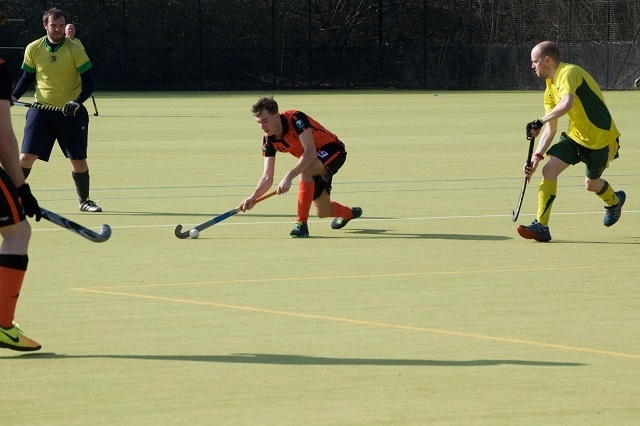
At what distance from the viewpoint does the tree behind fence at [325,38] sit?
45.4 metres

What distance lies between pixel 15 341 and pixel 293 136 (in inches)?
193

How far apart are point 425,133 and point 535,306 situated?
55.6 ft

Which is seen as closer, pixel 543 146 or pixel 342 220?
pixel 543 146

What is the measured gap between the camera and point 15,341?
6.57 metres

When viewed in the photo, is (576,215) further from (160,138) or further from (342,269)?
(160,138)

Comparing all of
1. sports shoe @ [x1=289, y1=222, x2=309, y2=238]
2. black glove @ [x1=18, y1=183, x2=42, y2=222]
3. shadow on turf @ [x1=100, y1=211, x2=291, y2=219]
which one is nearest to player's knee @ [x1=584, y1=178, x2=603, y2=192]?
sports shoe @ [x1=289, y1=222, x2=309, y2=238]

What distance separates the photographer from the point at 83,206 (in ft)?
43.2

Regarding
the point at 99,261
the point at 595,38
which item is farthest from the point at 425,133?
the point at 595,38

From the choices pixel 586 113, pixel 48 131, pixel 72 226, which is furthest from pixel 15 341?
pixel 48 131

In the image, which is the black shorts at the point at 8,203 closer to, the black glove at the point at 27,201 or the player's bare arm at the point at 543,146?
the black glove at the point at 27,201

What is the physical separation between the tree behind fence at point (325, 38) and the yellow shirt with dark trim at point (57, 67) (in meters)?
32.4

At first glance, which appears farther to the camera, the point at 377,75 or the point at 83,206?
the point at 377,75

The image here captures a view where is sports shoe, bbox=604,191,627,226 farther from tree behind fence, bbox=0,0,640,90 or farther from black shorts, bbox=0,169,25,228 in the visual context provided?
tree behind fence, bbox=0,0,640,90

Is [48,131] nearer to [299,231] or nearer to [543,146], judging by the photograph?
[299,231]
